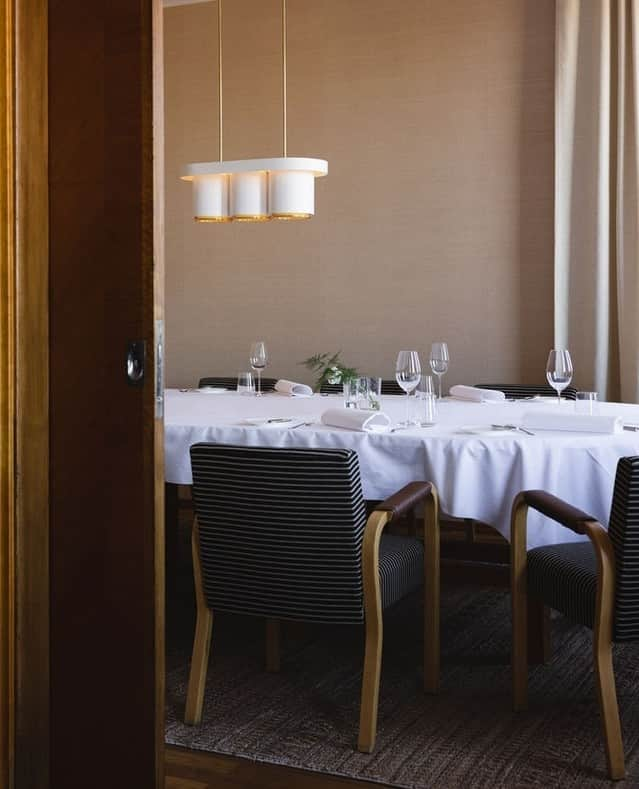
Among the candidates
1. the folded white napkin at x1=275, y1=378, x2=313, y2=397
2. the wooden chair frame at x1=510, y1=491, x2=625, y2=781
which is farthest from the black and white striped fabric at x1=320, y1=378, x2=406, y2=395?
the wooden chair frame at x1=510, y1=491, x2=625, y2=781

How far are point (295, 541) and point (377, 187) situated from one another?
3977 mm

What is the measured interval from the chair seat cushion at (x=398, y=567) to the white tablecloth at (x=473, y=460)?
0.17 m

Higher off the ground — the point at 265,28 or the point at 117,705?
the point at 265,28

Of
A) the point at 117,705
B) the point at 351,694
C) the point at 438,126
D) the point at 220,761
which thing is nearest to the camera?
the point at 117,705

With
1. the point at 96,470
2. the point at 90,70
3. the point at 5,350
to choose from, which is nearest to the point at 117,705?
the point at 96,470

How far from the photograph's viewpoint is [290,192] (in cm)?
445

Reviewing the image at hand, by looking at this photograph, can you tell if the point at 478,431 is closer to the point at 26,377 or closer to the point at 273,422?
the point at 273,422

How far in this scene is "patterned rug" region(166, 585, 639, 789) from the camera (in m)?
2.42

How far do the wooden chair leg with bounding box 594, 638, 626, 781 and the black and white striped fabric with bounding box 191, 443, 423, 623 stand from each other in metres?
0.57

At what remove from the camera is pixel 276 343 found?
6.41 m

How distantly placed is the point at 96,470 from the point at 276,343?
15.2ft

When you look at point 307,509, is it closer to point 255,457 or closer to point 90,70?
point 255,457

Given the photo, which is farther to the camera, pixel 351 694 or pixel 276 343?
pixel 276 343

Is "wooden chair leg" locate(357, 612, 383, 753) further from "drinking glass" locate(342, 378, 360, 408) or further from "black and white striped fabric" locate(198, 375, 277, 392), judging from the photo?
"black and white striped fabric" locate(198, 375, 277, 392)
